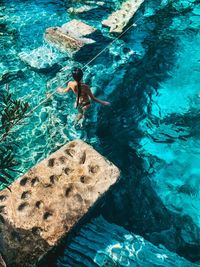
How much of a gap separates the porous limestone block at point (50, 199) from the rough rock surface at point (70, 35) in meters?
4.97

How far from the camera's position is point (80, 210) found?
19.7 feet

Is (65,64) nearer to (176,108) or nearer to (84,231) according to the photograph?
(176,108)

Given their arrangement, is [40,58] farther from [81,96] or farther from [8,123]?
[8,123]

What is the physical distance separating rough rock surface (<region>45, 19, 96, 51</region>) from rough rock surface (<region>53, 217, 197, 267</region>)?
6.55 metres

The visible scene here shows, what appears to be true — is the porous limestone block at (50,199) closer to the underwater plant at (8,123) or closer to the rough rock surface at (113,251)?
the rough rock surface at (113,251)

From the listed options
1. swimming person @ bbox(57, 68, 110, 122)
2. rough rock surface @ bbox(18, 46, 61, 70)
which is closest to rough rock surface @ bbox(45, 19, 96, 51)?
rough rock surface @ bbox(18, 46, 61, 70)

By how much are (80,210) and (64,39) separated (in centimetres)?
681

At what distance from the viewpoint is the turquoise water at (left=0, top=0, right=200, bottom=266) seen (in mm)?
7188

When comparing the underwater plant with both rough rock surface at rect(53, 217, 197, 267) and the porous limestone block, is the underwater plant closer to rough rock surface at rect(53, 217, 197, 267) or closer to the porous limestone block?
the porous limestone block

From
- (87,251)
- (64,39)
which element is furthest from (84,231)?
(64,39)

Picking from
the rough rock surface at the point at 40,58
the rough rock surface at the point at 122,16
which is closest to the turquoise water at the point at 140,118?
the rough rock surface at the point at 40,58

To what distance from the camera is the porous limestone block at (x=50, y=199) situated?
18.0 feet

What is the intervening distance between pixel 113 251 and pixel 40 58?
6.64 metres

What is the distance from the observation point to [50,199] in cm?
608
